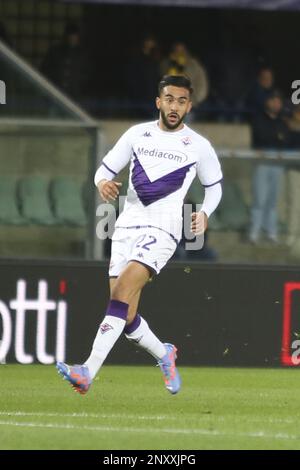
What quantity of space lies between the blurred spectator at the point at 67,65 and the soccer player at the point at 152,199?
8750mm

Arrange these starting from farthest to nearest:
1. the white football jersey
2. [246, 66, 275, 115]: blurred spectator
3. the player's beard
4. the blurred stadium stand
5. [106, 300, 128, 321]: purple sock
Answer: [246, 66, 275, 115]: blurred spectator < the blurred stadium stand < the player's beard < the white football jersey < [106, 300, 128, 321]: purple sock

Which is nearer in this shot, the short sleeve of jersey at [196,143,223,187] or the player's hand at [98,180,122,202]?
the player's hand at [98,180,122,202]

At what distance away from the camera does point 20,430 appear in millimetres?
8711

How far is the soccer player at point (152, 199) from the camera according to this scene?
1023cm

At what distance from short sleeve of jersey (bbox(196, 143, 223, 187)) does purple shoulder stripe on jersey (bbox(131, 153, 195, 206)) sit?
7.2 inches

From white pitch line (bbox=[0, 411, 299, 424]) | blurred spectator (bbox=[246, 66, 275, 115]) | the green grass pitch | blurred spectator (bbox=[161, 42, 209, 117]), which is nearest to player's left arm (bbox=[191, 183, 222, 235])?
the green grass pitch

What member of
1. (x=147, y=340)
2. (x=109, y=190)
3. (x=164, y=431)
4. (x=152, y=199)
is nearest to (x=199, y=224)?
(x=152, y=199)

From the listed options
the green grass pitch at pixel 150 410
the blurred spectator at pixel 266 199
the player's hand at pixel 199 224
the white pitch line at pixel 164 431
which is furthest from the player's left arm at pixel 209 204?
the blurred spectator at pixel 266 199

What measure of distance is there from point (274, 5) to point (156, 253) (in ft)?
27.2

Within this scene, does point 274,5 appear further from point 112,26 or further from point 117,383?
point 117,383

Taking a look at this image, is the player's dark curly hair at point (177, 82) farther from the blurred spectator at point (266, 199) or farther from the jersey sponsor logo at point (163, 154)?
the blurred spectator at point (266, 199)

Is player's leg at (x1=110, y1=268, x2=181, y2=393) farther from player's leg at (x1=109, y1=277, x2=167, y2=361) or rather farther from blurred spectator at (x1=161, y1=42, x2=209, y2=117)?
blurred spectator at (x1=161, y1=42, x2=209, y2=117)

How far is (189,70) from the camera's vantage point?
749 inches

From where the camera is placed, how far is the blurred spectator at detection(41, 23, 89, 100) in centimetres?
1927
